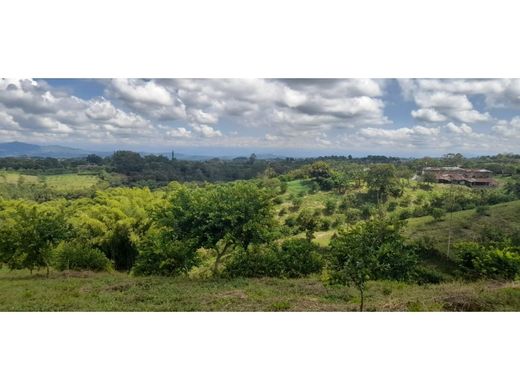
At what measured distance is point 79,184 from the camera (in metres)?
13.8

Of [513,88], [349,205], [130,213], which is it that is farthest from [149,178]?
[513,88]

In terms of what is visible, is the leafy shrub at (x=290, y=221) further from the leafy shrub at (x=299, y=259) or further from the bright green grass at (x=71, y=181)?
the bright green grass at (x=71, y=181)

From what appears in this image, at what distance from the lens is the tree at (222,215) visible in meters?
10.9

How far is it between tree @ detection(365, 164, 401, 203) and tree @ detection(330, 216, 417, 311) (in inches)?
59.7

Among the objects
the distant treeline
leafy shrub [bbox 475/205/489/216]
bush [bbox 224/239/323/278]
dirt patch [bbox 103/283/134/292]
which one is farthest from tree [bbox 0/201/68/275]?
leafy shrub [bbox 475/205/489/216]

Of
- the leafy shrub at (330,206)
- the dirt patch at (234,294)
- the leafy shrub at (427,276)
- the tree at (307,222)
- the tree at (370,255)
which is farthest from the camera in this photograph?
the tree at (307,222)

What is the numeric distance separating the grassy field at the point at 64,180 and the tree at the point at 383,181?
29.4ft

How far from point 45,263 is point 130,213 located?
11.1 feet

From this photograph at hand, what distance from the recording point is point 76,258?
41.2 ft

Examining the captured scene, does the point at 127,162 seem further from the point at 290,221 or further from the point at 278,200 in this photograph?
the point at 290,221

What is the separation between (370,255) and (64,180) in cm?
1077

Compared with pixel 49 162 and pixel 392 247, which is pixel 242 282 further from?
pixel 49 162

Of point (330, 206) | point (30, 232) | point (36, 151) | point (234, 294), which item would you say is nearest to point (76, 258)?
point (30, 232)

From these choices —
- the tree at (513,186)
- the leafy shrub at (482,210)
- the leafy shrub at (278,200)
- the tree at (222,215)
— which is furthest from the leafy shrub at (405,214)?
the tree at (222,215)
